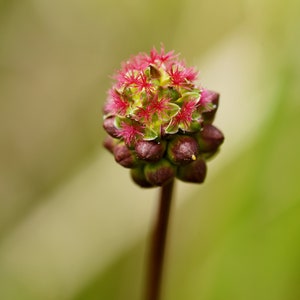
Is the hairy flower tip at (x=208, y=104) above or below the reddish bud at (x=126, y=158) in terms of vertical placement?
above

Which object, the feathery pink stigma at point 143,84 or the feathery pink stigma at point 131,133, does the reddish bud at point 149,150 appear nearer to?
the feathery pink stigma at point 131,133

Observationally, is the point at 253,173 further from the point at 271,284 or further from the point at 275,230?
the point at 271,284

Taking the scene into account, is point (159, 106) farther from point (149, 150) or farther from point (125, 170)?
point (125, 170)

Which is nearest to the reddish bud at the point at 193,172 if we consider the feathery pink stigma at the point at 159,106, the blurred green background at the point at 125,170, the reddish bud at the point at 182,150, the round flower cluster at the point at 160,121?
the round flower cluster at the point at 160,121

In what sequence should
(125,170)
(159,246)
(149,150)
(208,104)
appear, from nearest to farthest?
(149,150), (208,104), (159,246), (125,170)

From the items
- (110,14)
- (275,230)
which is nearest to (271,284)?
(275,230)

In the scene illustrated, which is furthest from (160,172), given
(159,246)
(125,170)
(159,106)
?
(125,170)

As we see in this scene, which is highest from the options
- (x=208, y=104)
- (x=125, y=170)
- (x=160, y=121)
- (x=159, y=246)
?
(x=125, y=170)
